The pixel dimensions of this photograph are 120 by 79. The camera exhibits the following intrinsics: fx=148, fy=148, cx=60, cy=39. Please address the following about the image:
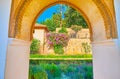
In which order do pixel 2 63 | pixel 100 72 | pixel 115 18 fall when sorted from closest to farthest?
1. pixel 2 63
2. pixel 115 18
3. pixel 100 72

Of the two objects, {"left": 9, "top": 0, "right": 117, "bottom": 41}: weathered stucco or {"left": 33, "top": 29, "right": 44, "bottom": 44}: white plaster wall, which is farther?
{"left": 33, "top": 29, "right": 44, "bottom": 44}: white plaster wall

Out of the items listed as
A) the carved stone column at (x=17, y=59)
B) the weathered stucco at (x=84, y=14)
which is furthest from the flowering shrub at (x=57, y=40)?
the carved stone column at (x=17, y=59)

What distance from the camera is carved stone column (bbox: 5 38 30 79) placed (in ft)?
6.92

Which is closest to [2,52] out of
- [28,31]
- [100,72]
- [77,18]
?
[28,31]

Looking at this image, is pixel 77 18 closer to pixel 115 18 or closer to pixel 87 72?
pixel 87 72

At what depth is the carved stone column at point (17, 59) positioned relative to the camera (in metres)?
2.11

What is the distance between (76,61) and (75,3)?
236 centimetres

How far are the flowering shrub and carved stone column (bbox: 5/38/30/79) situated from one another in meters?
2.52

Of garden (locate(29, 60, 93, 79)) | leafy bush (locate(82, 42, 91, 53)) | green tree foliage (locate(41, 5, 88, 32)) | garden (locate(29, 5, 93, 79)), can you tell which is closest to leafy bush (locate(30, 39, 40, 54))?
garden (locate(29, 5, 93, 79))

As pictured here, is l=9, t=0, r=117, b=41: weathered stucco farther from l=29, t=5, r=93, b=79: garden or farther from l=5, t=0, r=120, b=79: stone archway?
l=29, t=5, r=93, b=79: garden

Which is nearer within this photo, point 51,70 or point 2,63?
point 2,63

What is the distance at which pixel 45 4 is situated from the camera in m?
2.93

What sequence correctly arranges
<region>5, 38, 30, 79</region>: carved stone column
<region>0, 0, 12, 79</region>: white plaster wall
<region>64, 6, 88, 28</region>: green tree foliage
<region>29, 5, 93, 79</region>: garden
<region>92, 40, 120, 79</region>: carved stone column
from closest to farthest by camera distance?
<region>0, 0, 12, 79</region>: white plaster wall, <region>5, 38, 30, 79</region>: carved stone column, <region>92, 40, 120, 79</region>: carved stone column, <region>29, 5, 93, 79</region>: garden, <region>64, 6, 88, 28</region>: green tree foliage

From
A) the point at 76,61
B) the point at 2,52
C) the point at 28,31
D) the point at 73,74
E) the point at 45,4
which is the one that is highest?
the point at 45,4
